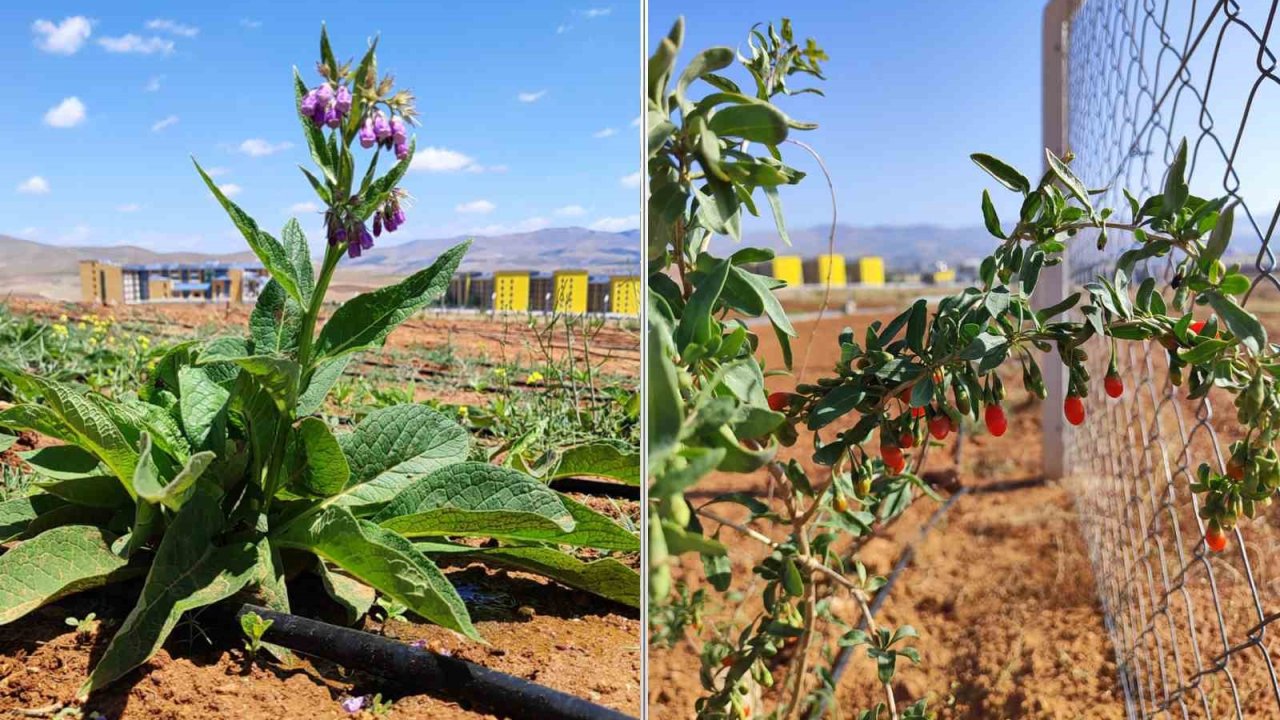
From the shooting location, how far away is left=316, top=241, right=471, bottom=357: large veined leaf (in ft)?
3.74

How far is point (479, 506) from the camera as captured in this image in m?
1.16

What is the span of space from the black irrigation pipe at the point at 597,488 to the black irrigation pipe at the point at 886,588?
416mm

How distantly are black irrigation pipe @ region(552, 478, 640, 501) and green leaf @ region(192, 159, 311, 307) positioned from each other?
0.65m

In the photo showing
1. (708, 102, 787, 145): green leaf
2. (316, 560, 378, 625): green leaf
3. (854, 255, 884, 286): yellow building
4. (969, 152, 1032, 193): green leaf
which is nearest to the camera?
(708, 102, 787, 145): green leaf

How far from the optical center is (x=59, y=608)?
1.17 metres

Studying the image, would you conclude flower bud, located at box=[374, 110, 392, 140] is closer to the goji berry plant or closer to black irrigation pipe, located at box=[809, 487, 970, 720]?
the goji berry plant

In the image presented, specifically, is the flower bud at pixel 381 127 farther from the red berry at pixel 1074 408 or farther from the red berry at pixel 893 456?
the red berry at pixel 1074 408

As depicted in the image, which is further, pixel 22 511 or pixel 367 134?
pixel 22 511

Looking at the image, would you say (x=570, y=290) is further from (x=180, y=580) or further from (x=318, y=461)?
(x=180, y=580)

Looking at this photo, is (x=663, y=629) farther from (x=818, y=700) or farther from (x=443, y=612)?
(x=443, y=612)

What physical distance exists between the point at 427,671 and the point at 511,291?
821mm

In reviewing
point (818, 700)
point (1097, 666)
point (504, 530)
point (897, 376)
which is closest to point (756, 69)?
point (897, 376)

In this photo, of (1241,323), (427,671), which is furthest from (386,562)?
(1241,323)

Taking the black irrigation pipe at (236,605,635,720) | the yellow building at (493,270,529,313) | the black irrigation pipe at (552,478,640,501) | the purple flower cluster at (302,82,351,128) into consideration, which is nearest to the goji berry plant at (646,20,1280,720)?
the black irrigation pipe at (236,605,635,720)
